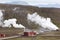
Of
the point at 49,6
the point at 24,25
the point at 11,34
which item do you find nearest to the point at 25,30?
the point at 24,25

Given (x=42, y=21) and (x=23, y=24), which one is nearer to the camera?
(x=23, y=24)

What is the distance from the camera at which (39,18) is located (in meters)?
4.30

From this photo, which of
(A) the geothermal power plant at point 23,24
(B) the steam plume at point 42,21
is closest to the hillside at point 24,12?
(A) the geothermal power plant at point 23,24

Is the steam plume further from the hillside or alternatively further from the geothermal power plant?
the hillside

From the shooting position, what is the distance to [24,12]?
4.25 meters

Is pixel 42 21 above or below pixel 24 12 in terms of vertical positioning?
below

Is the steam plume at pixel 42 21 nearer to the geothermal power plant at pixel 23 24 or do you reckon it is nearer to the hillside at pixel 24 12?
the geothermal power plant at pixel 23 24

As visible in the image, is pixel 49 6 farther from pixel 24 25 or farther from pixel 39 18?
pixel 24 25

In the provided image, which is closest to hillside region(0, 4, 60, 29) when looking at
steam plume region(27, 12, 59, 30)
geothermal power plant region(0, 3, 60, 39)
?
Result: geothermal power plant region(0, 3, 60, 39)

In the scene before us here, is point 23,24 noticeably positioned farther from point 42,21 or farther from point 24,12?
point 42,21

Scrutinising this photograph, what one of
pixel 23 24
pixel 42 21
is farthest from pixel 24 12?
pixel 42 21

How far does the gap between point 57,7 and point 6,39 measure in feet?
6.34

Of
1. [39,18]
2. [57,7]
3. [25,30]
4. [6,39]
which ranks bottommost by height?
[6,39]

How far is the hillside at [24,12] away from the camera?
4.18m
